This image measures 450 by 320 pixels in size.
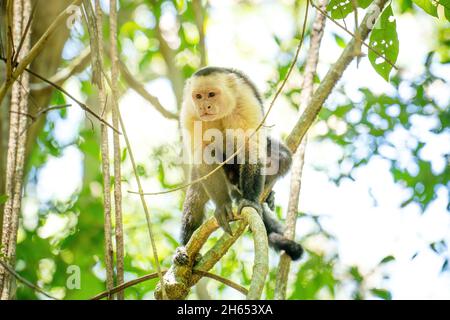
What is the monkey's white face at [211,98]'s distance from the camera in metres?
4.26

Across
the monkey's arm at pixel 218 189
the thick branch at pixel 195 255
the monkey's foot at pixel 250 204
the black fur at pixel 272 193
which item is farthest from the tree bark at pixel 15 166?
the black fur at pixel 272 193

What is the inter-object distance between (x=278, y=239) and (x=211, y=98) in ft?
3.79

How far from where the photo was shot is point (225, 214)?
377cm

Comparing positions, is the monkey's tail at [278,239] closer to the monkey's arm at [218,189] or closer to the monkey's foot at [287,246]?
the monkey's foot at [287,246]

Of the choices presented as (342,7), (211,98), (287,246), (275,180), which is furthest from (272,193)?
(342,7)

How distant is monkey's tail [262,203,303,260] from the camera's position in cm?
393

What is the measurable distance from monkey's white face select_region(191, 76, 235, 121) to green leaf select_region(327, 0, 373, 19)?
5.51 feet

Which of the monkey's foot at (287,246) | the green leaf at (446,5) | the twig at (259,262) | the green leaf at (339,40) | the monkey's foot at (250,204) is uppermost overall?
the green leaf at (339,40)

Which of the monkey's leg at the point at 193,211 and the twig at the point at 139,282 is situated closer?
the twig at the point at 139,282

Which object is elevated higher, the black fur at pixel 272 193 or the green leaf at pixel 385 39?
the green leaf at pixel 385 39

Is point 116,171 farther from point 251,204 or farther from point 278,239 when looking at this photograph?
point 278,239

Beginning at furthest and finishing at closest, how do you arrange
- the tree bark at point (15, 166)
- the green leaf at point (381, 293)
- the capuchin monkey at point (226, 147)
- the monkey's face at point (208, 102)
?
the green leaf at point (381, 293), the monkey's face at point (208, 102), the capuchin monkey at point (226, 147), the tree bark at point (15, 166)
